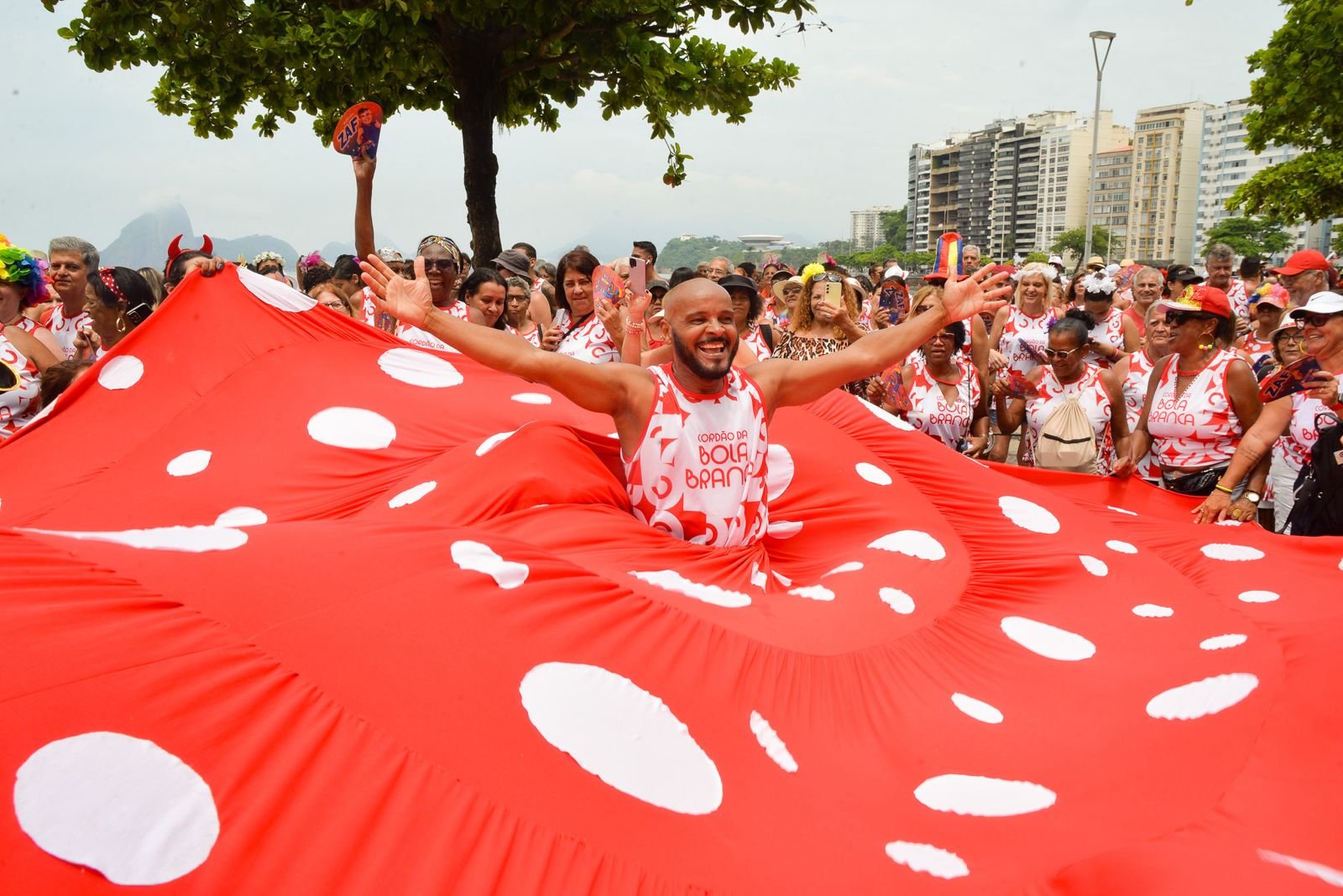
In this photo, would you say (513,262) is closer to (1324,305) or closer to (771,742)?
(1324,305)

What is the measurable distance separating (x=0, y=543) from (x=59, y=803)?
554 mm

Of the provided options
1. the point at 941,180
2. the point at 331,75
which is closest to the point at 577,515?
the point at 331,75

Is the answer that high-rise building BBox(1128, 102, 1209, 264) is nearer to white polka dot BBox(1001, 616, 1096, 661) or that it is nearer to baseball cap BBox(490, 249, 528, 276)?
baseball cap BBox(490, 249, 528, 276)

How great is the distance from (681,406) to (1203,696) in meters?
1.83

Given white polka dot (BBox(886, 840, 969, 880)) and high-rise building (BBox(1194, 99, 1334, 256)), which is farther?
high-rise building (BBox(1194, 99, 1334, 256))

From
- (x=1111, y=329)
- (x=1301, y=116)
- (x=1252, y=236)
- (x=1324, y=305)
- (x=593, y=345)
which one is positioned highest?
(x=1301, y=116)

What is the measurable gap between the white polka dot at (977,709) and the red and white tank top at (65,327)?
20.4 feet

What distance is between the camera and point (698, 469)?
3.51m

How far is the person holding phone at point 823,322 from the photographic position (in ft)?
20.5

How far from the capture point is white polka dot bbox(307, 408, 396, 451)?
395cm

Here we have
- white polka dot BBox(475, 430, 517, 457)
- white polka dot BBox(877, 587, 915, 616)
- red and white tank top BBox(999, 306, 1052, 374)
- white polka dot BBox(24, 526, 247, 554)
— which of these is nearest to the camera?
white polka dot BBox(24, 526, 247, 554)

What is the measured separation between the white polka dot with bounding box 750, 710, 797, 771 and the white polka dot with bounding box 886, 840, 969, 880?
282 millimetres

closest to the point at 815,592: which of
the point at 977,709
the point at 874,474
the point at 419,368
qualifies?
the point at 977,709

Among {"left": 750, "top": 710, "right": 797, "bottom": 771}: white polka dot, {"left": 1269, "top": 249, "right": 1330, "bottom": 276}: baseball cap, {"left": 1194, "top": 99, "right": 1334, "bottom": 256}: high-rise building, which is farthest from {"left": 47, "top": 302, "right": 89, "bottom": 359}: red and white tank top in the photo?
{"left": 1194, "top": 99, "right": 1334, "bottom": 256}: high-rise building
